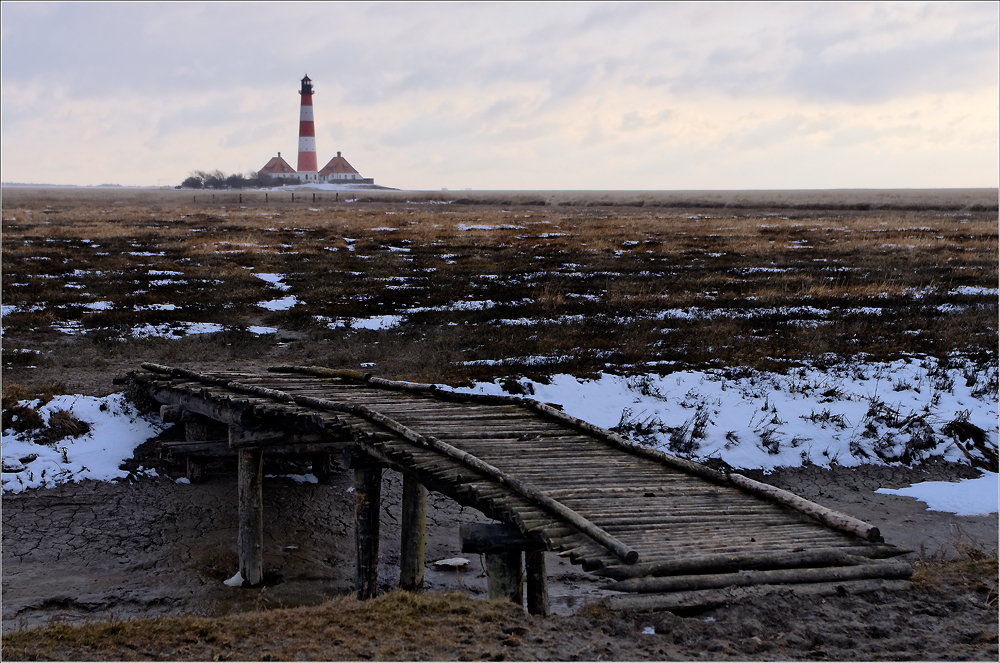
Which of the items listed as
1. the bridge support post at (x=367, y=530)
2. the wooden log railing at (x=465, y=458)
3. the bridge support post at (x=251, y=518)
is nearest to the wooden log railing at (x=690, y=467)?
the wooden log railing at (x=465, y=458)

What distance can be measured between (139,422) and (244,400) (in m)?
4.38

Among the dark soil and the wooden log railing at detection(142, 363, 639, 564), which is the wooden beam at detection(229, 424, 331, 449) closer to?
the wooden log railing at detection(142, 363, 639, 564)

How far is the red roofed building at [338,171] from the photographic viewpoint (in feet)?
441

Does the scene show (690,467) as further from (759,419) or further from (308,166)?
(308,166)

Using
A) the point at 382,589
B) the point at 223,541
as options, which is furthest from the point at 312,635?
the point at 223,541

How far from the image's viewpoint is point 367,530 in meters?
9.73

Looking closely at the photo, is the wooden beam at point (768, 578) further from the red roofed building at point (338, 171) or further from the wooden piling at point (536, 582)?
the red roofed building at point (338, 171)

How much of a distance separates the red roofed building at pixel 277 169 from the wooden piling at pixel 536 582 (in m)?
129

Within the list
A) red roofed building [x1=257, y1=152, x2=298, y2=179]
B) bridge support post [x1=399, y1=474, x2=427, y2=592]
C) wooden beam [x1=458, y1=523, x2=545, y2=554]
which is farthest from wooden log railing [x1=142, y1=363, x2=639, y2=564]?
red roofed building [x1=257, y1=152, x2=298, y2=179]

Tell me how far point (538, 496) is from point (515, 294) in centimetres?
1768

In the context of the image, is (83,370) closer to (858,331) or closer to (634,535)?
(634,535)

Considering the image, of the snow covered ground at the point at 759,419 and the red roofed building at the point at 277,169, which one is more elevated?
the red roofed building at the point at 277,169

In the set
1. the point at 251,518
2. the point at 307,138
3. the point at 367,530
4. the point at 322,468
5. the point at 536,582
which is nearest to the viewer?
the point at 536,582

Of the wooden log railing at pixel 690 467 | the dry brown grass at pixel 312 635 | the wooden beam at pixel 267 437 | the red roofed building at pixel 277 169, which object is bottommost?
the dry brown grass at pixel 312 635
